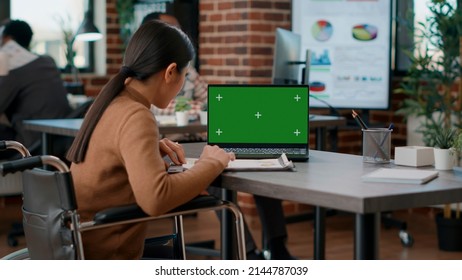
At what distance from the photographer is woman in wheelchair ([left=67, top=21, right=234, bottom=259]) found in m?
2.40

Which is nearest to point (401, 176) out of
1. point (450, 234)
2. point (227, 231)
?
point (227, 231)

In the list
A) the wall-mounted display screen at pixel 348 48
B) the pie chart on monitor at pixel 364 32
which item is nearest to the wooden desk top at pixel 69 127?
the wall-mounted display screen at pixel 348 48

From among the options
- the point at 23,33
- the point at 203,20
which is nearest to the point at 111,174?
the point at 23,33

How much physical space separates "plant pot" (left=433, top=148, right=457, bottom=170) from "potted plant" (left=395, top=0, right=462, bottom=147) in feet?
7.82

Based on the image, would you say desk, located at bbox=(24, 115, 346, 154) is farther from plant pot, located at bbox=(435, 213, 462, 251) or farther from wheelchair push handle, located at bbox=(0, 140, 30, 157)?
wheelchair push handle, located at bbox=(0, 140, 30, 157)

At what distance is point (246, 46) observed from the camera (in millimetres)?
5641

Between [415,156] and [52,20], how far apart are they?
15.2ft

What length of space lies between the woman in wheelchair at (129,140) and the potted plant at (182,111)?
1.85 meters

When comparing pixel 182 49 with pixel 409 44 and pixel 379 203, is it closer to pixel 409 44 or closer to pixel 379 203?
pixel 379 203

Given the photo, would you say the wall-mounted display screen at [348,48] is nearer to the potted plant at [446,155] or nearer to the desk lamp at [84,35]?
the desk lamp at [84,35]

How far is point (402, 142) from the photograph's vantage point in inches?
238

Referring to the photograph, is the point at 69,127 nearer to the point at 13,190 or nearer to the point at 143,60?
the point at 13,190

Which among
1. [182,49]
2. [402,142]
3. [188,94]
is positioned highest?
[182,49]

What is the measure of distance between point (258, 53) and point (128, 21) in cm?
164
